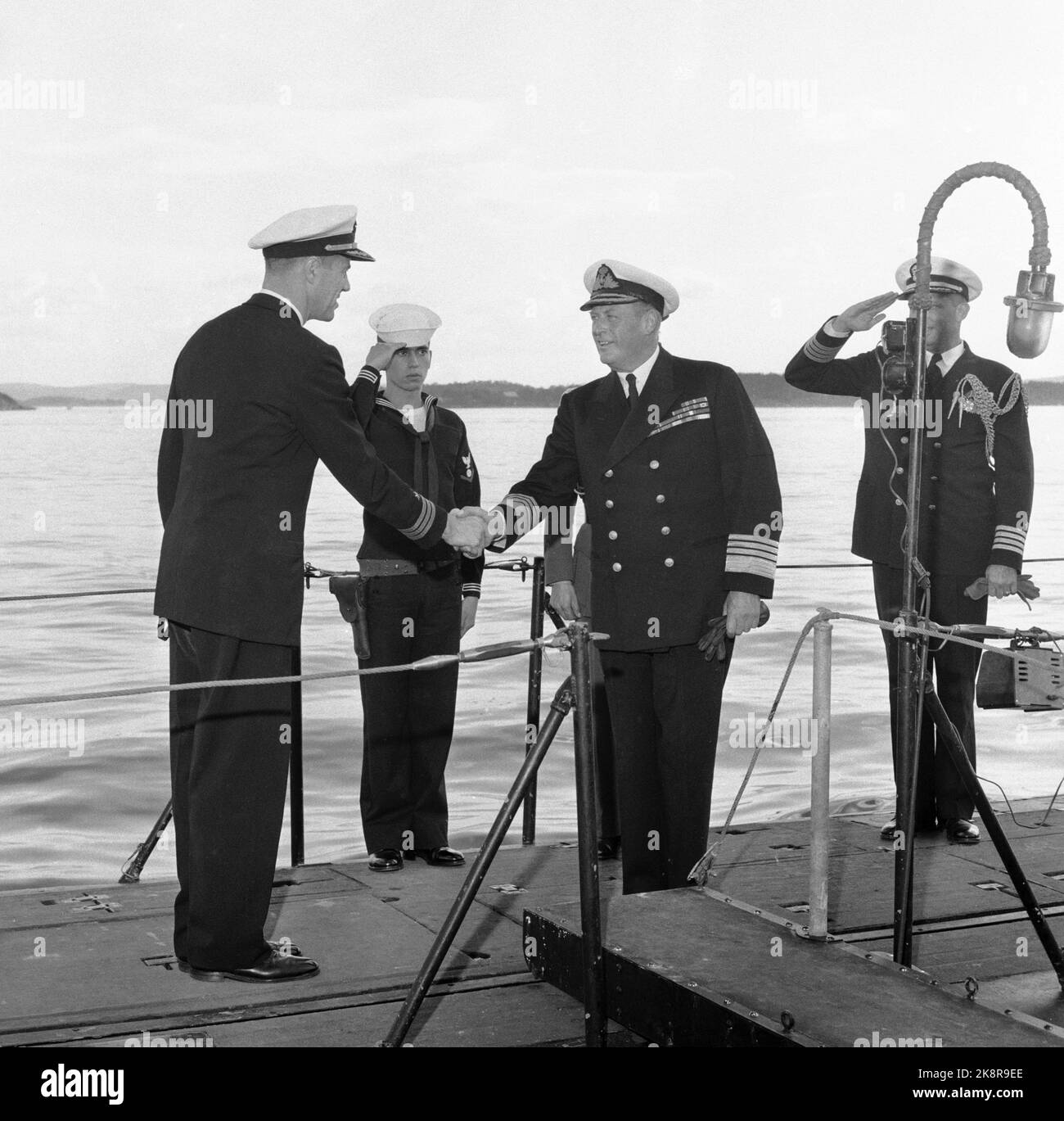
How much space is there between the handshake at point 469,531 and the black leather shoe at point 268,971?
1088mm

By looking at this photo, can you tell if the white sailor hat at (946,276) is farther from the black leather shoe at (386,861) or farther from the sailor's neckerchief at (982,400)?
the black leather shoe at (386,861)

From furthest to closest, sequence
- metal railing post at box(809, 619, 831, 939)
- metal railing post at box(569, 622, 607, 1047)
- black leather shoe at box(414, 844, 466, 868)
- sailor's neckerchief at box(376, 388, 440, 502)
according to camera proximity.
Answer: sailor's neckerchief at box(376, 388, 440, 502) → black leather shoe at box(414, 844, 466, 868) → metal railing post at box(809, 619, 831, 939) → metal railing post at box(569, 622, 607, 1047)

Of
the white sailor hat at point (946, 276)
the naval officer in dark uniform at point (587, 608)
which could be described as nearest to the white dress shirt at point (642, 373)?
the naval officer in dark uniform at point (587, 608)

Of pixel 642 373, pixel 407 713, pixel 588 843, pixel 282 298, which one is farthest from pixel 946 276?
pixel 588 843

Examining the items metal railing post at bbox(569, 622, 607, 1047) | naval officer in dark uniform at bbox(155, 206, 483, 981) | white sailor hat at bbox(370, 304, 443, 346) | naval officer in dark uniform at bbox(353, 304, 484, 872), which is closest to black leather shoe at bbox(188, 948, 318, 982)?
naval officer in dark uniform at bbox(155, 206, 483, 981)

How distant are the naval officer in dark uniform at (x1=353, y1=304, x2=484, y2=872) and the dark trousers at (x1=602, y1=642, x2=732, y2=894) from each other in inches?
35.5

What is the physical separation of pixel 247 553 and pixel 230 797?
562 mm

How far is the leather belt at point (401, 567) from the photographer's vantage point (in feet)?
16.1

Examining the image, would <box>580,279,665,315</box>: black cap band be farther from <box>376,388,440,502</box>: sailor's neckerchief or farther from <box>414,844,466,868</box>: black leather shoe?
<box>414,844,466,868</box>: black leather shoe

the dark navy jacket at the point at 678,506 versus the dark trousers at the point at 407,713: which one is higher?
the dark navy jacket at the point at 678,506

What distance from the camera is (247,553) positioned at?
3619mm

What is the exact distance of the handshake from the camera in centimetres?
405

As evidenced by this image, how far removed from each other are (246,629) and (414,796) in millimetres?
1457

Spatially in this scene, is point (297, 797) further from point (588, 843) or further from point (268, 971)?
point (588, 843)
